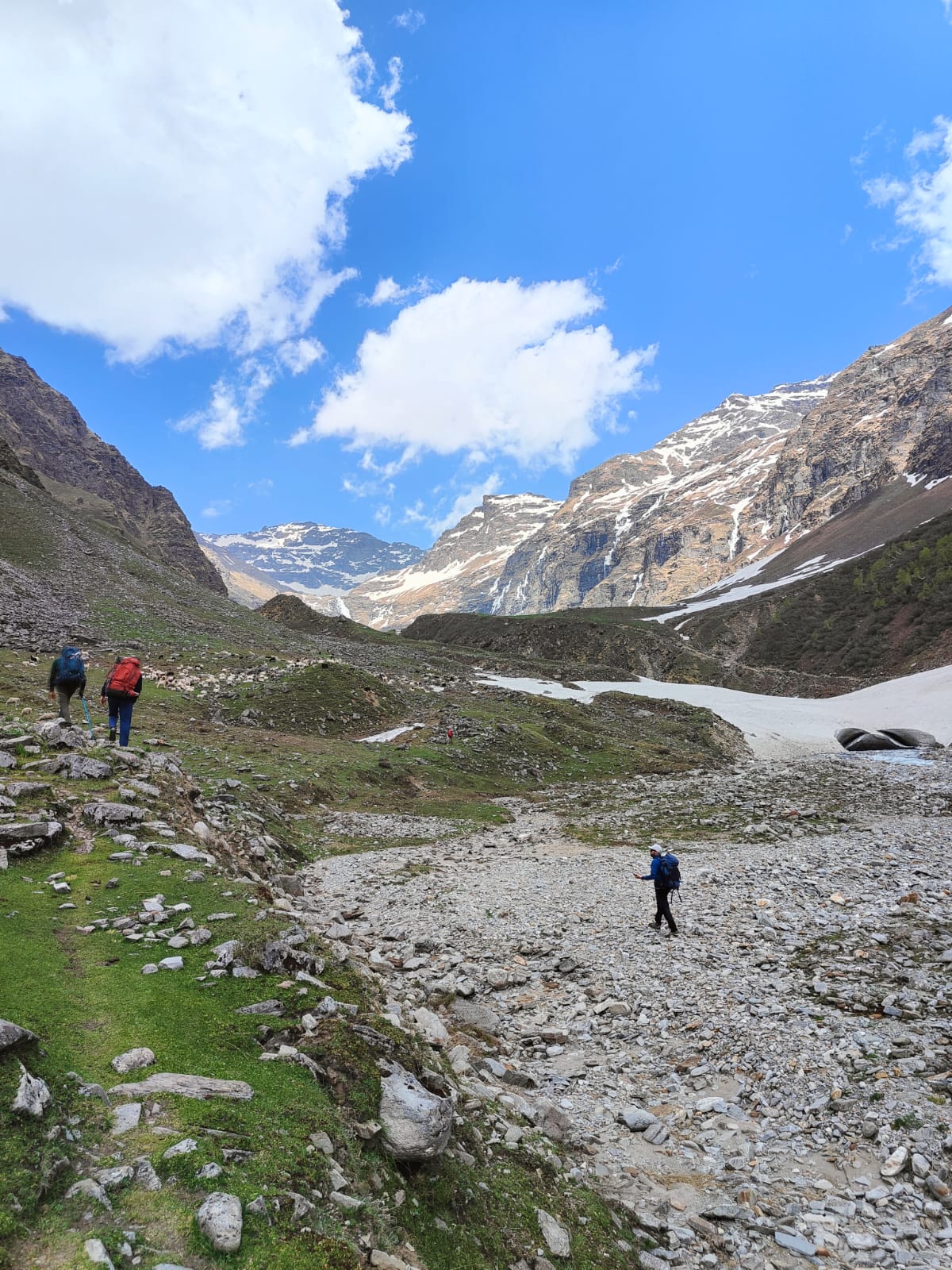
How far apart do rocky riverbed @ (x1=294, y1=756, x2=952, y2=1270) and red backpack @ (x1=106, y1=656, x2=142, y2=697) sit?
27.3ft

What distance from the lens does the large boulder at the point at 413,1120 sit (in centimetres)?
636

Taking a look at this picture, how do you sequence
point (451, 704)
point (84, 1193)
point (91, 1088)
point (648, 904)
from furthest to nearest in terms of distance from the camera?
point (451, 704)
point (648, 904)
point (91, 1088)
point (84, 1193)

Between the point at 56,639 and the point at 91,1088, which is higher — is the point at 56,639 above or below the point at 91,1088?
above

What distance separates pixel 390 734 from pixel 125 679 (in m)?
24.3

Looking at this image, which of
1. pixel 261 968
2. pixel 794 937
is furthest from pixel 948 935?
pixel 261 968

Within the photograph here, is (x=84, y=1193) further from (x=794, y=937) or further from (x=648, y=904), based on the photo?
(x=648, y=904)

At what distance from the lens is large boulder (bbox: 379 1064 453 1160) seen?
6363 millimetres

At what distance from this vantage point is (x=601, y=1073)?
1082 cm

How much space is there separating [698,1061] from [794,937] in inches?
226

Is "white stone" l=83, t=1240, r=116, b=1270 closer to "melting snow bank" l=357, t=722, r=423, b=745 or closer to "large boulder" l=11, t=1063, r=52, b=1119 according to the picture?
"large boulder" l=11, t=1063, r=52, b=1119

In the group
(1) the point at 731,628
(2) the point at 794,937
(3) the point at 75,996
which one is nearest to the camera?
(3) the point at 75,996

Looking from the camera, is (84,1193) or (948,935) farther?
(948,935)

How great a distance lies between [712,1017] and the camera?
12.2 meters

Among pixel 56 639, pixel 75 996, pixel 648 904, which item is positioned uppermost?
pixel 56 639
